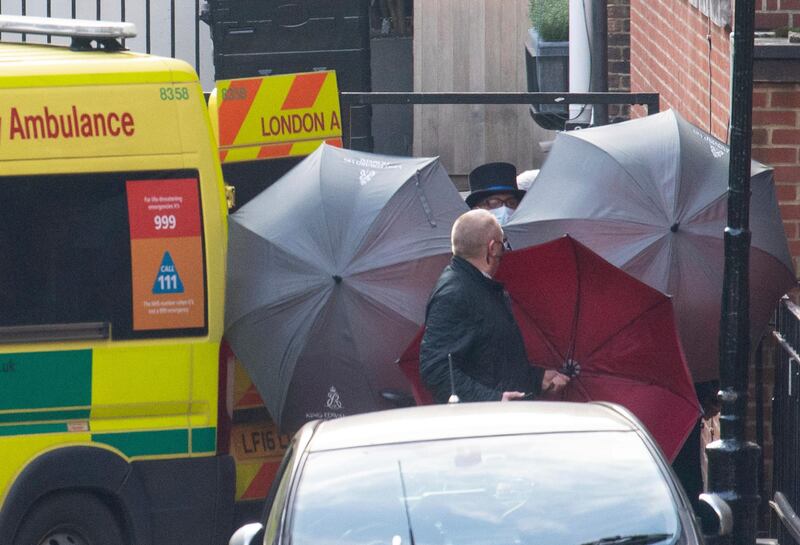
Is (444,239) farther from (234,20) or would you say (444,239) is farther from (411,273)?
(234,20)

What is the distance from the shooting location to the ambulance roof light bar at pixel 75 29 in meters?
7.06

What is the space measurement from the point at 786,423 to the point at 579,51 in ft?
18.6

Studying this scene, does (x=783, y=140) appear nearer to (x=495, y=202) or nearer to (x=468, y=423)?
(x=495, y=202)

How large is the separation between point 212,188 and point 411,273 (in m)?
0.94

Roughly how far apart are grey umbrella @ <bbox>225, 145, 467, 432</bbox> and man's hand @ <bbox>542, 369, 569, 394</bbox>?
66 centimetres

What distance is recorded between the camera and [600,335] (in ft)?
22.3

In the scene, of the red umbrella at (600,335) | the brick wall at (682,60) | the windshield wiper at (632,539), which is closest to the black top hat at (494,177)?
the brick wall at (682,60)

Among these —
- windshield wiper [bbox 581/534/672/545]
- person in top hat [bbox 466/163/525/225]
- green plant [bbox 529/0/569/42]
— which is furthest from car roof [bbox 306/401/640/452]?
green plant [bbox 529/0/569/42]

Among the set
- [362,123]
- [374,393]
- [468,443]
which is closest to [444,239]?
[374,393]

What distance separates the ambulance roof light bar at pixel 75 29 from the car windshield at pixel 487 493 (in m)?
2.84

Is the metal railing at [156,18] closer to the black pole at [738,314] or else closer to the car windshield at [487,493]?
the black pole at [738,314]

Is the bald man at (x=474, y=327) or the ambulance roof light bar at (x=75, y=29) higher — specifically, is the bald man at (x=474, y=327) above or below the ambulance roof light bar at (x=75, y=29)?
below

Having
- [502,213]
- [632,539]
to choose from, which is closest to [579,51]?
[502,213]

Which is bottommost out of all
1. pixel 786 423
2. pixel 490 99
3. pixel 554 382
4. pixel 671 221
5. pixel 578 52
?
pixel 786 423
